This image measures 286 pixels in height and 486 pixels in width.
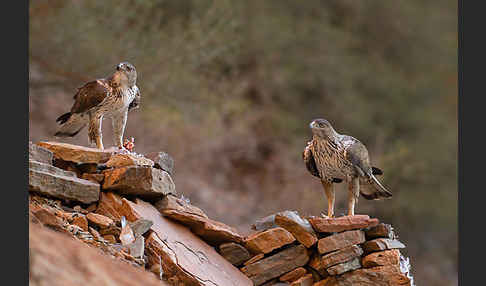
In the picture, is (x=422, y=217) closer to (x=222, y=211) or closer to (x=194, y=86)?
(x=222, y=211)

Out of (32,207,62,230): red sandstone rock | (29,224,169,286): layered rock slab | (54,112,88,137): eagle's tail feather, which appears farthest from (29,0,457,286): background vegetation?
(29,224,169,286): layered rock slab

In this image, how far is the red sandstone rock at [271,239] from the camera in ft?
11.0

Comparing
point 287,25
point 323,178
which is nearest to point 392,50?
point 287,25

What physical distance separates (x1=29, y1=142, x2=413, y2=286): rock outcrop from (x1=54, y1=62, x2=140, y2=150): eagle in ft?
0.67

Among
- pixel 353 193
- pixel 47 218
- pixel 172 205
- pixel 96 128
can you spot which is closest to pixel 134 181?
pixel 172 205

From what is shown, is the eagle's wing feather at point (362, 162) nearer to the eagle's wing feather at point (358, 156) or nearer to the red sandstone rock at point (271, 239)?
the eagle's wing feather at point (358, 156)

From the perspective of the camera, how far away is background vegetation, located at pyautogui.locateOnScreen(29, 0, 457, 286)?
6789 millimetres

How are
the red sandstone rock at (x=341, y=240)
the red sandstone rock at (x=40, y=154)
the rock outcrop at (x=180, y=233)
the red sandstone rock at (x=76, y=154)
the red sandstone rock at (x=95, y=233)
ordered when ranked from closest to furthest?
the red sandstone rock at (x=95, y=233)
the rock outcrop at (x=180, y=233)
the red sandstone rock at (x=40, y=154)
the red sandstone rock at (x=341, y=240)
the red sandstone rock at (x=76, y=154)

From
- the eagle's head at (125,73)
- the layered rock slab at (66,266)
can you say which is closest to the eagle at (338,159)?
the eagle's head at (125,73)

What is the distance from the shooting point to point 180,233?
3.35 m

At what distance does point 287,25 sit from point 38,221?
851 cm

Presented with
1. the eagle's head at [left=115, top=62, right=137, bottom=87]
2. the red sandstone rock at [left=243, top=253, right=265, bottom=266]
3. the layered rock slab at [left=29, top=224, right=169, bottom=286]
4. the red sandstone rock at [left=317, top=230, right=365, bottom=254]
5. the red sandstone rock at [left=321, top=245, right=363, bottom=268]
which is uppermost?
the eagle's head at [left=115, top=62, right=137, bottom=87]

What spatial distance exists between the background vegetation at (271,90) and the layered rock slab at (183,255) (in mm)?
3614

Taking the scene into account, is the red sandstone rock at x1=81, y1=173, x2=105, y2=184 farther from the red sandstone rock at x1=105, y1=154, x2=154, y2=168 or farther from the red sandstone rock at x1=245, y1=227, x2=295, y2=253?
the red sandstone rock at x1=245, y1=227, x2=295, y2=253
